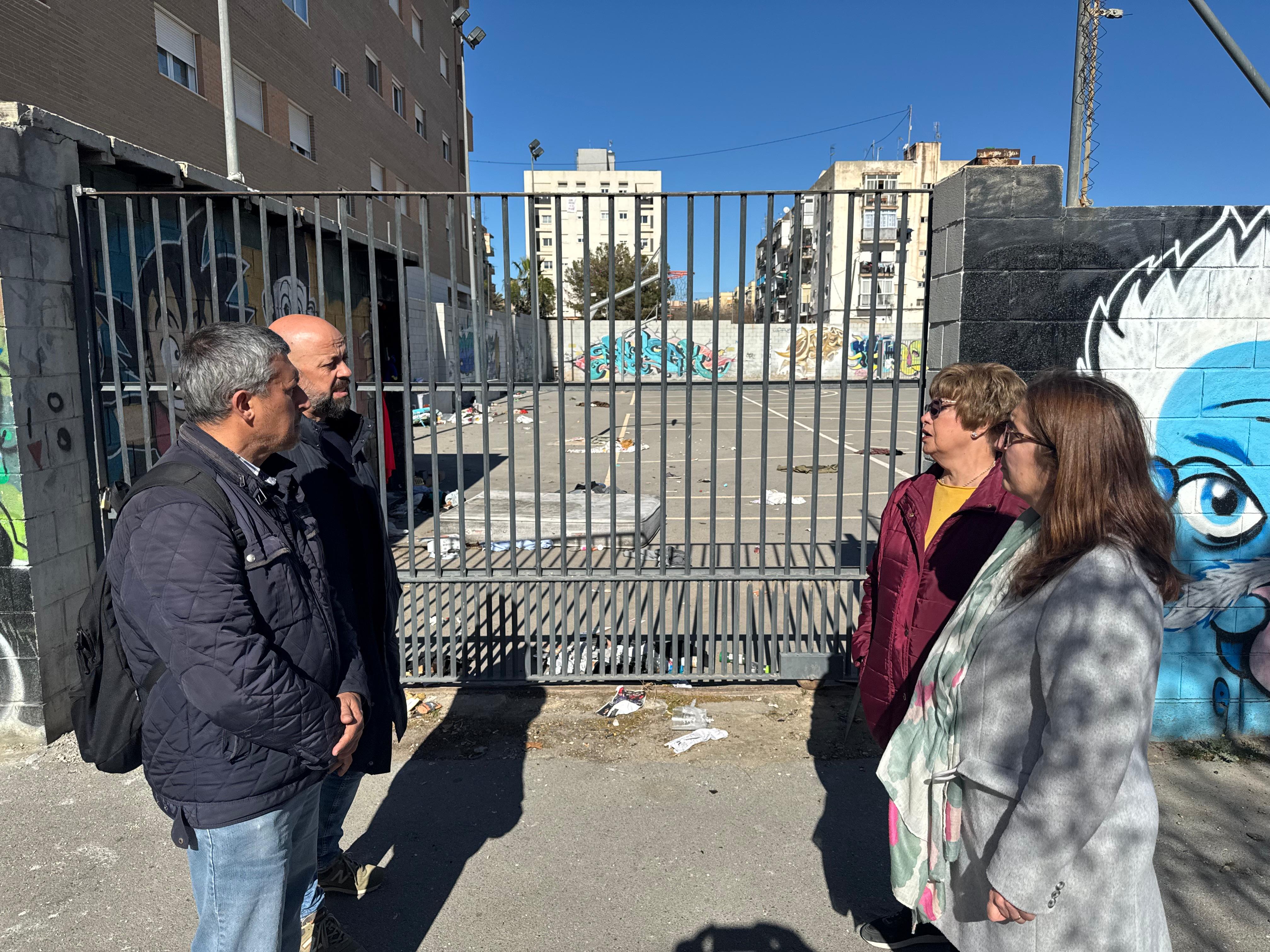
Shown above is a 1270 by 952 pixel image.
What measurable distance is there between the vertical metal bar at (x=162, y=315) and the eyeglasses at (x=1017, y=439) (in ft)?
11.9

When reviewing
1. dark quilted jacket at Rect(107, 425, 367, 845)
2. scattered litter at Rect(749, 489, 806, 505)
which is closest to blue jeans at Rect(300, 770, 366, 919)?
dark quilted jacket at Rect(107, 425, 367, 845)

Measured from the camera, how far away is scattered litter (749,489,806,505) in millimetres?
10289

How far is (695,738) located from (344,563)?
2301 millimetres

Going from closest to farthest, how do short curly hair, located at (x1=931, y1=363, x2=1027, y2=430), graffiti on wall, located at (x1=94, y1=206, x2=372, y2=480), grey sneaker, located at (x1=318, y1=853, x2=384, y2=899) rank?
short curly hair, located at (x1=931, y1=363, x2=1027, y2=430)
grey sneaker, located at (x1=318, y1=853, x2=384, y2=899)
graffiti on wall, located at (x1=94, y1=206, x2=372, y2=480)

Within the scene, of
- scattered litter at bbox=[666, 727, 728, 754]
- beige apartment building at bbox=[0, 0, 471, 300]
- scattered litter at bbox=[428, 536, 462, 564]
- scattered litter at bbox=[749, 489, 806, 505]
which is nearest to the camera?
scattered litter at bbox=[666, 727, 728, 754]

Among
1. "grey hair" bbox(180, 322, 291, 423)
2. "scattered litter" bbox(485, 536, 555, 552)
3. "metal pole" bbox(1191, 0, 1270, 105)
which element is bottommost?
"scattered litter" bbox(485, 536, 555, 552)

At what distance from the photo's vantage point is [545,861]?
3.18 meters

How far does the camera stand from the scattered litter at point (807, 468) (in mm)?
12836

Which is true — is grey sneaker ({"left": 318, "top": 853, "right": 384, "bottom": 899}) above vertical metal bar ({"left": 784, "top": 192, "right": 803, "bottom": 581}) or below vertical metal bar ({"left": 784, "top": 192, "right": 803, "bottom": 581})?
below

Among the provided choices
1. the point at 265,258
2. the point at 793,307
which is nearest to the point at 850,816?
the point at 793,307

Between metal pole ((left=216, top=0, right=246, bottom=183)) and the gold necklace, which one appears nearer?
the gold necklace

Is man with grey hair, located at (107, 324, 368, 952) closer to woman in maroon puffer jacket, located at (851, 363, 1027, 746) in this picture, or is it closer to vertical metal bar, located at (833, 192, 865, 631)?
woman in maroon puffer jacket, located at (851, 363, 1027, 746)

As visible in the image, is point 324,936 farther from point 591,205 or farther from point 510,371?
point 591,205

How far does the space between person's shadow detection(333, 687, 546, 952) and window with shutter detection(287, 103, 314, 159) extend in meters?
17.7
